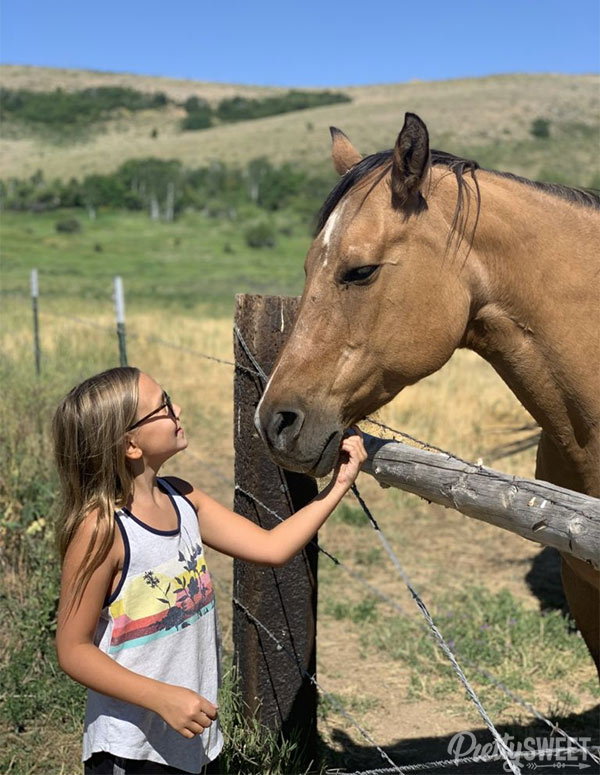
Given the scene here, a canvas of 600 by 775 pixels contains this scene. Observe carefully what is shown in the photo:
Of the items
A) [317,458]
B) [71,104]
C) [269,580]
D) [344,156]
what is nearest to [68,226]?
[344,156]

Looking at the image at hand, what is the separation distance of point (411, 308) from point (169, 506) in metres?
0.94

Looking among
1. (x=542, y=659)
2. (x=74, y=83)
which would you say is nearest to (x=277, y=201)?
(x=542, y=659)

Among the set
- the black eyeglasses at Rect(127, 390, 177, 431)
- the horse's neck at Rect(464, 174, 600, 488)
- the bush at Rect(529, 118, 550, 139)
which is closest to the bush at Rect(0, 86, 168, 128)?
the bush at Rect(529, 118, 550, 139)

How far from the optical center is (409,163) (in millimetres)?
2322

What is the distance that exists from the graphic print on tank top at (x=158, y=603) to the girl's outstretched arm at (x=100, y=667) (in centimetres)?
7

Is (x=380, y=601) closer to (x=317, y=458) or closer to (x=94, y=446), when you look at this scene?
(x=317, y=458)

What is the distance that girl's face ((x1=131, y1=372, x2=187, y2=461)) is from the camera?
2.09 m

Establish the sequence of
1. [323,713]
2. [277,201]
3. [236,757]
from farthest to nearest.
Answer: [277,201]
[323,713]
[236,757]

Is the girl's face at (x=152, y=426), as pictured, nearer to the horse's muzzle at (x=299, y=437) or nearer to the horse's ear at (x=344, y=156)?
the horse's muzzle at (x=299, y=437)

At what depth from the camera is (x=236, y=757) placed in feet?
9.37

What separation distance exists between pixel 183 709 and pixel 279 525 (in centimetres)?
58

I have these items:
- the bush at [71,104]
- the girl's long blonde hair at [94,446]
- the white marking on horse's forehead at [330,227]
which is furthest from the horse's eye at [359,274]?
the bush at [71,104]

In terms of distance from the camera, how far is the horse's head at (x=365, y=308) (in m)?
2.28

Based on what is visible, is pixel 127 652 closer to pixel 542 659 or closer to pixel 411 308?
pixel 411 308
